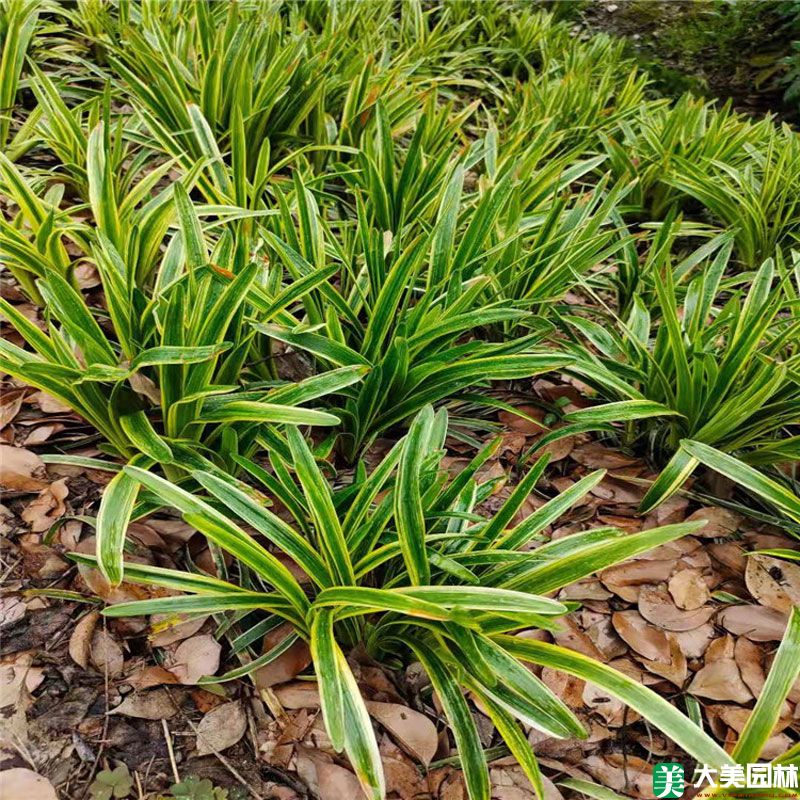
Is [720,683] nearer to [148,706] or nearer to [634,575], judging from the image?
[634,575]

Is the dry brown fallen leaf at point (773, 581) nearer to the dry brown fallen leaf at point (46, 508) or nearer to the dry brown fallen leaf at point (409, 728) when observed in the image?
the dry brown fallen leaf at point (409, 728)

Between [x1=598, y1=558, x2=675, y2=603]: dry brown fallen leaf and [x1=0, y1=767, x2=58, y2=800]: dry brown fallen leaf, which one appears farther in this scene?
[x1=598, y1=558, x2=675, y2=603]: dry brown fallen leaf

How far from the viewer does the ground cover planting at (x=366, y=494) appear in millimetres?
1112

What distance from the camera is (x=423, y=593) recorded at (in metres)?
1.07

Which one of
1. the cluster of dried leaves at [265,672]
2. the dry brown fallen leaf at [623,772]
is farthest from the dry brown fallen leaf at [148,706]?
the dry brown fallen leaf at [623,772]

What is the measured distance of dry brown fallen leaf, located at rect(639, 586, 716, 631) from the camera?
1458 millimetres

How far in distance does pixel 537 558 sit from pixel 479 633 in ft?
0.58

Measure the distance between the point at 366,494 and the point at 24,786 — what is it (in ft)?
2.26

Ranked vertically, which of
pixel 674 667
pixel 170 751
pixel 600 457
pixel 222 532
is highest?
pixel 222 532

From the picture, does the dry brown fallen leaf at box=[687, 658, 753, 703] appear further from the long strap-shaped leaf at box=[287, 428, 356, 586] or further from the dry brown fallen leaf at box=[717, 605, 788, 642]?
the long strap-shaped leaf at box=[287, 428, 356, 586]

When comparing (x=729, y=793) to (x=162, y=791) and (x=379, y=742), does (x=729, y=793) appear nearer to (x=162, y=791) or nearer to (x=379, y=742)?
(x=379, y=742)

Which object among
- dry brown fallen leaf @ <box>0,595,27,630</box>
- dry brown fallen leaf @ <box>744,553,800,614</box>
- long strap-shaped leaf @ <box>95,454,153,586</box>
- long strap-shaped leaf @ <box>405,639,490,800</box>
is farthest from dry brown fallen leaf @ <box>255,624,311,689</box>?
dry brown fallen leaf @ <box>744,553,800,614</box>

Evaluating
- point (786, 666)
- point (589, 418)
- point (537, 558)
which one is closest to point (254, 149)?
point (589, 418)

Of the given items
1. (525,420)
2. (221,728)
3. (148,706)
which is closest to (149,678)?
(148,706)
